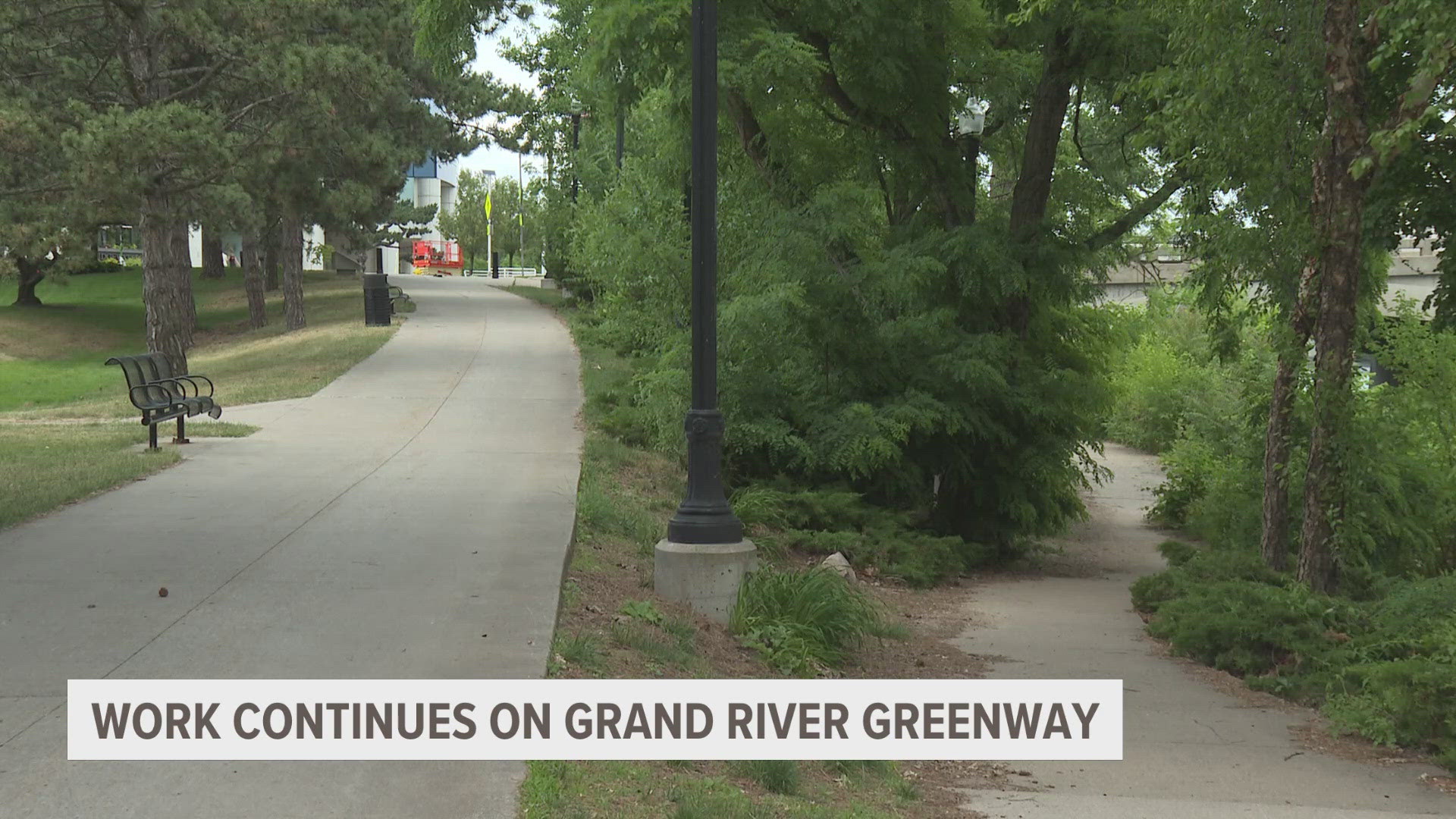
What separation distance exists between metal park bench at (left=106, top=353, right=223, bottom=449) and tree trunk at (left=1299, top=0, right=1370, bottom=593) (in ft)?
37.8

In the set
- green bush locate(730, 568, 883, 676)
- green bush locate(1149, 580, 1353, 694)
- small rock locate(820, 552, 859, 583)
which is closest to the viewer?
green bush locate(730, 568, 883, 676)

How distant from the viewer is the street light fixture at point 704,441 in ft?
29.5

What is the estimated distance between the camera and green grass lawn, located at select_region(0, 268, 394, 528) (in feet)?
42.9

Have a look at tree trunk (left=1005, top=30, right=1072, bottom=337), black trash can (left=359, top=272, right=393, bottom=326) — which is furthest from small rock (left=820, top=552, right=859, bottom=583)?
black trash can (left=359, top=272, right=393, bottom=326)

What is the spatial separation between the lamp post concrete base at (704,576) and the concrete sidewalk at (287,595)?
0.80m

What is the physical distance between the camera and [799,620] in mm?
9047

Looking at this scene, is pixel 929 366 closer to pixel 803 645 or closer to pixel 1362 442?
pixel 1362 442

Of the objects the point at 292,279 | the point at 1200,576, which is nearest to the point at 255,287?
the point at 292,279

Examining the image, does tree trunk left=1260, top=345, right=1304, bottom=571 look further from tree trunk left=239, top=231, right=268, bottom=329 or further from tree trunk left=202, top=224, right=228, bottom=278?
tree trunk left=202, top=224, right=228, bottom=278

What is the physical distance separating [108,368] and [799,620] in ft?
110

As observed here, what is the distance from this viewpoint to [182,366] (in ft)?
85.6

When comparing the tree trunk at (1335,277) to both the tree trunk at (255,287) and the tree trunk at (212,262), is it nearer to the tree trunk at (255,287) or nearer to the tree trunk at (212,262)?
the tree trunk at (255,287)

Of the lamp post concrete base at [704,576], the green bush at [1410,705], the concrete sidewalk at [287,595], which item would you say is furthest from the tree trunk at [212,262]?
the green bush at [1410,705]

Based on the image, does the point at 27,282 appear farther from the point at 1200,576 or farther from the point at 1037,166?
the point at 1200,576
